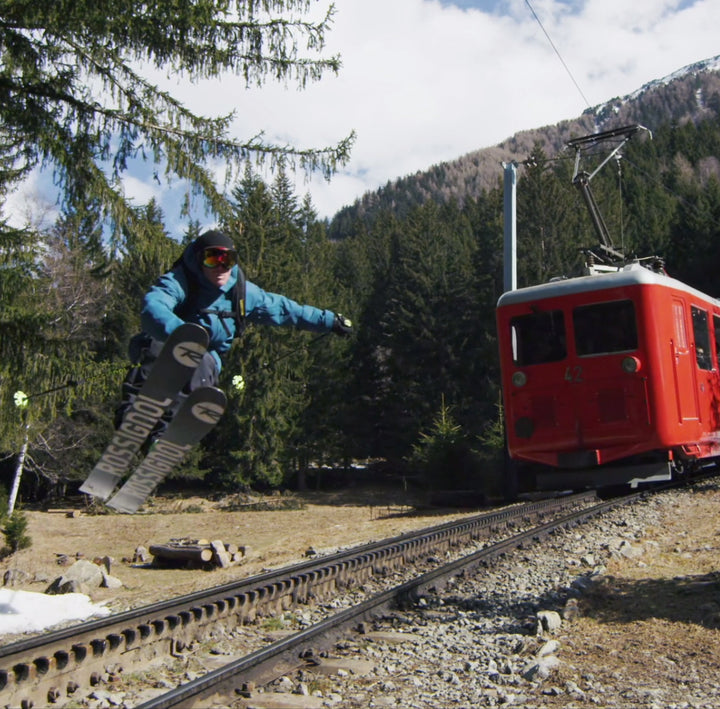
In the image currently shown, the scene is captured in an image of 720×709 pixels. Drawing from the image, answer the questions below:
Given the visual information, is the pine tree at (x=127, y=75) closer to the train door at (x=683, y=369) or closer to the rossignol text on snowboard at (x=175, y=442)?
the rossignol text on snowboard at (x=175, y=442)

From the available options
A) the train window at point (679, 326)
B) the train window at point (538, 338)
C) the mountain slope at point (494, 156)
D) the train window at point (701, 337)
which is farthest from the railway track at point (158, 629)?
the mountain slope at point (494, 156)

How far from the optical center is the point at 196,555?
12.9m

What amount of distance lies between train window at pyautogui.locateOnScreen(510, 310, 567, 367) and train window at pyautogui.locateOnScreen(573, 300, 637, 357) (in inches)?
9.2

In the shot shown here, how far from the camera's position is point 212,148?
620 cm

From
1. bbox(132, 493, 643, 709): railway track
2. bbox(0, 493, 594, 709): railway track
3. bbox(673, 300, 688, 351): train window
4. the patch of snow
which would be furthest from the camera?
bbox(673, 300, 688, 351): train window

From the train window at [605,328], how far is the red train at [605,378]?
0.01 m

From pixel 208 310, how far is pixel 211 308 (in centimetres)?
6

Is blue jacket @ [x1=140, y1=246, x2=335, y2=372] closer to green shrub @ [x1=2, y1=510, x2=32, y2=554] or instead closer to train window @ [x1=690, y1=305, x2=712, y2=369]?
train window @ [x1=690, y1=305, x2=712, y2=369]

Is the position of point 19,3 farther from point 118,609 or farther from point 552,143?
point 552,143

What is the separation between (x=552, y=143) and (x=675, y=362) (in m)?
189

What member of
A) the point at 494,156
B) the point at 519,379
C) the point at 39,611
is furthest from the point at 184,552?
the point at 494,156

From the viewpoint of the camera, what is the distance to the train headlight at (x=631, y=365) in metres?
9.50

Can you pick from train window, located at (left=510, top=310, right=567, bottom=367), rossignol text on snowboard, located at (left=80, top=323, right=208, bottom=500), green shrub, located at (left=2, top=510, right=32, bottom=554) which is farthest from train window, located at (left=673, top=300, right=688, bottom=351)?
green shrub, located at (left=2, top=510, right=32, bottom=554)

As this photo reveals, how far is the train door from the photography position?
975 centimetres
